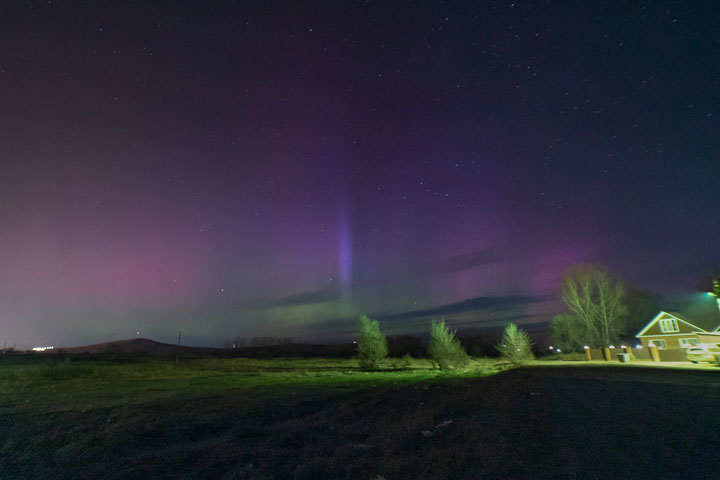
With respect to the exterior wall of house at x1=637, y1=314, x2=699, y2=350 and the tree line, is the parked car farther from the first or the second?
the tree line

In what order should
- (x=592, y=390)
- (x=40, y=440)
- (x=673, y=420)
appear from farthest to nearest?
1. (x=592, y=390)
2. (x=40, y=440)
3. (x=673, y=420)

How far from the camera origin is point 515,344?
5062cm

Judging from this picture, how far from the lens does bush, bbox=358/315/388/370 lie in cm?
5886

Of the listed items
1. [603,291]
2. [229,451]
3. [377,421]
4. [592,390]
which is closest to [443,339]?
[603,291]

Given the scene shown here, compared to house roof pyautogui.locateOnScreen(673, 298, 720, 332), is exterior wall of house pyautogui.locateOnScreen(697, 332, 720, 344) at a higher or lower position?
lower

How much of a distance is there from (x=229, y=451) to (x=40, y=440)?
22.0 ft

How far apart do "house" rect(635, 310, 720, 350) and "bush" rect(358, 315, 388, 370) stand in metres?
36.6

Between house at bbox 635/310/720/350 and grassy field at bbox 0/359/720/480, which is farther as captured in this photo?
house at bbox 635/310/720/350

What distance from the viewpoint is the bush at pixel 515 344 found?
50656mm

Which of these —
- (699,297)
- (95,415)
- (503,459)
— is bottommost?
(95,415)

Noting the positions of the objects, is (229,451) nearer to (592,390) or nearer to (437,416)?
(437,416)

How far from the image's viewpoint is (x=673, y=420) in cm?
771

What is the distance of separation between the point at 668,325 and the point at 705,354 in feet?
69.8

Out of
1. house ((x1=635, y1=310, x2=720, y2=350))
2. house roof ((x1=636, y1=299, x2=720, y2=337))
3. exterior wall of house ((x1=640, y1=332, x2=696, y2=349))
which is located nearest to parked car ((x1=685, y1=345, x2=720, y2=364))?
exterior wall of house ((x1=640, y1=332, x2=696, y2=349))
